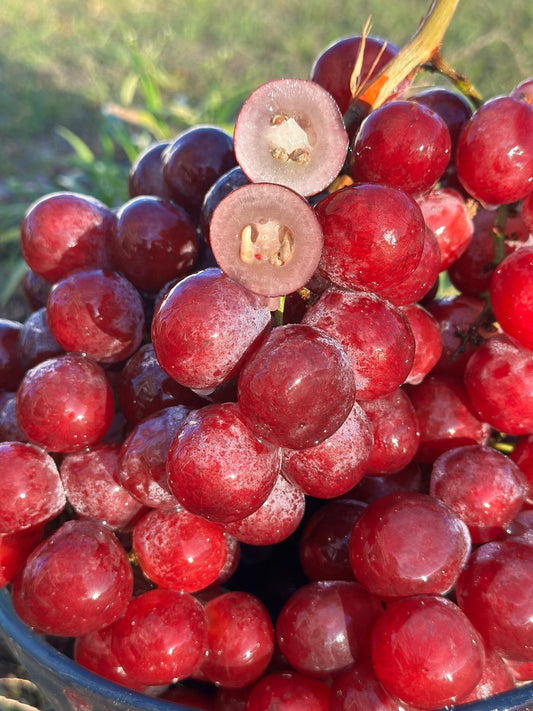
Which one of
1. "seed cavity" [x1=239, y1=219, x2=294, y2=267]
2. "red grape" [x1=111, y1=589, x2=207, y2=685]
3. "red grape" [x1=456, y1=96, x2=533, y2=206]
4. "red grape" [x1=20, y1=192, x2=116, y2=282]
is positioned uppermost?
"red grape" [x1=456, y1=96, x2=533, y2=206]

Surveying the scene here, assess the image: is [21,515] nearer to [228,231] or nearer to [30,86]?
[228,231]

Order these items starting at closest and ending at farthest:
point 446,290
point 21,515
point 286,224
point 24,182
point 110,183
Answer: point 286,224
point 21,515
point 446,290
point 110,183
point 24,182

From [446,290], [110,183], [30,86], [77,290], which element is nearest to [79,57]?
[30,86]

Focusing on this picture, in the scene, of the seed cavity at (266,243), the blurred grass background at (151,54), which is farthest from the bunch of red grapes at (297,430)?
the blurred grass background at (151,54)

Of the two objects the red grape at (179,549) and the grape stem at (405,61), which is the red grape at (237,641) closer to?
the red grape at (179,549)

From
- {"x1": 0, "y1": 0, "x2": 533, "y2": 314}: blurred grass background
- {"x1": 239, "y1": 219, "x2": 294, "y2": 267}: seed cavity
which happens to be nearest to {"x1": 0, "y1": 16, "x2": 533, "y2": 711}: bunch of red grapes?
{"x1": 239, "y1": 219, "x2": 294, "y2": 267}: seed cavity

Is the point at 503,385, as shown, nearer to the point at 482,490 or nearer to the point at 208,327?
the point at 482,490

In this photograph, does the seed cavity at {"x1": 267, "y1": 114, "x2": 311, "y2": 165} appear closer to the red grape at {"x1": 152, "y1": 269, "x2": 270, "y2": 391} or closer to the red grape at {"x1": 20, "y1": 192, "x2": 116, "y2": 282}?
the red grape at {"x1": 152, "y1": 269, "x2": 270, "y2": 391}
